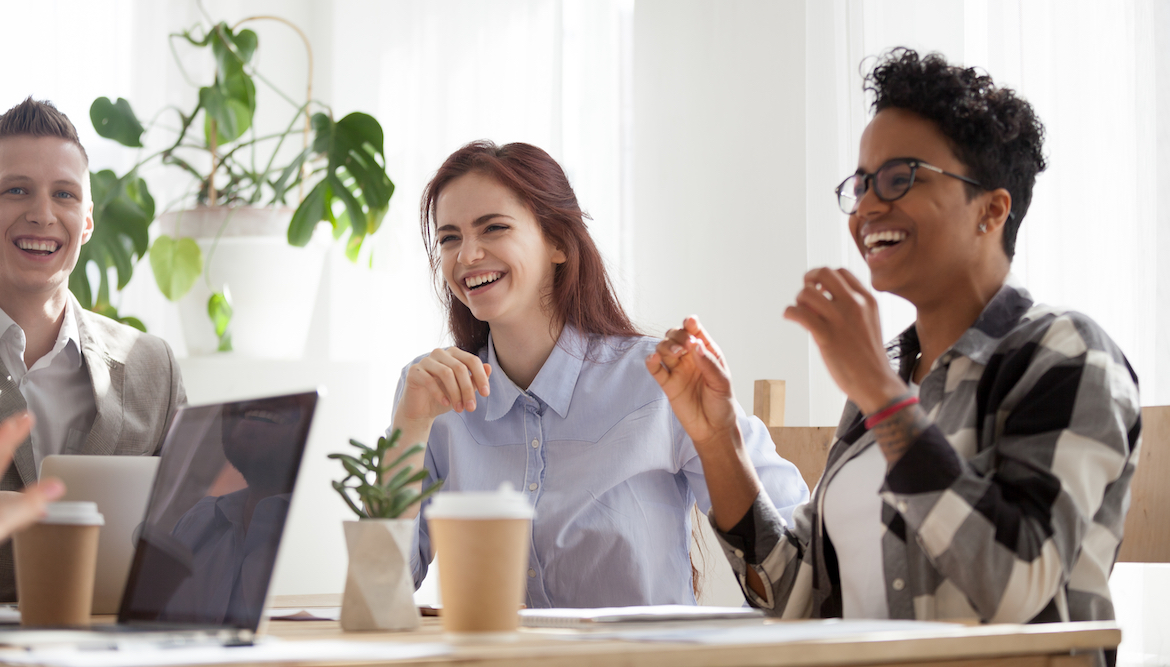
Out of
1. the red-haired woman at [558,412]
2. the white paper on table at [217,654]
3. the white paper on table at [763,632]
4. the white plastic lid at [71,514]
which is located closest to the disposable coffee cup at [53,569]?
the white plastic lid at [71,514]

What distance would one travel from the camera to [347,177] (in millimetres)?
2936

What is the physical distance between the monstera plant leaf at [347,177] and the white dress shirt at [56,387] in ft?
2.94

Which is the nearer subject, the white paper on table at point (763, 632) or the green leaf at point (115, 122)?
the white paper on table at point (763, 632)

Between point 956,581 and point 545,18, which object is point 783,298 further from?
point 956,581

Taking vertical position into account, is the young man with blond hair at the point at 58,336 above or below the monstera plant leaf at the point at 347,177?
below

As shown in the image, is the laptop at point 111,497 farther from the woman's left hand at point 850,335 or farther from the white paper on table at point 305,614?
the woman's left hand at point 850,335

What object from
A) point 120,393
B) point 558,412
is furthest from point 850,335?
point 120,393

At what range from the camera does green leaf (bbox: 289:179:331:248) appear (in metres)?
2.74

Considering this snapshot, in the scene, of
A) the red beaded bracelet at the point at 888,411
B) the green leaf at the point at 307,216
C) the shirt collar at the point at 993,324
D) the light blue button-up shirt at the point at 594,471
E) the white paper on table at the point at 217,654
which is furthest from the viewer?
the green leaf at the point at 307,216

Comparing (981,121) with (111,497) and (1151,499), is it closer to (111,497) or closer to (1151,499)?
(1151,499)

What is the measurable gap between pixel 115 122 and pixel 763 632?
8.06 feet

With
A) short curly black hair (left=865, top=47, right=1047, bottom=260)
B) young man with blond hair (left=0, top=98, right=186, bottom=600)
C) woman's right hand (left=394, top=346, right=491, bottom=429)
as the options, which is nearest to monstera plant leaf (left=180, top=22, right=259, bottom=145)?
young man with blond hair (left=0, top=98, right=186, bottom=600)

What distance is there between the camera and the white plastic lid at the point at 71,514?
0.89 m

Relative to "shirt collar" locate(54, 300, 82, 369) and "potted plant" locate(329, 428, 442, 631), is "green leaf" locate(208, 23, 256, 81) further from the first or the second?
"potted plant" locate(329, 428, 442, 631)
